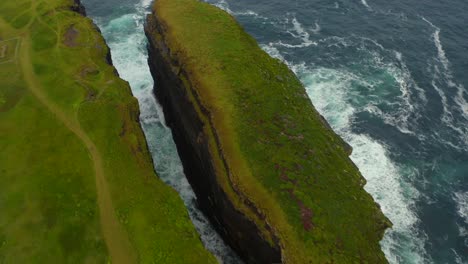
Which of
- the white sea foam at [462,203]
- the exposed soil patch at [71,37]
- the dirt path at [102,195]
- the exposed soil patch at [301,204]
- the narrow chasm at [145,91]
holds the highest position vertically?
the exposed soil patch at [301,204]

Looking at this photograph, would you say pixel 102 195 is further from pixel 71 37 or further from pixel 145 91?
pixel 71 37

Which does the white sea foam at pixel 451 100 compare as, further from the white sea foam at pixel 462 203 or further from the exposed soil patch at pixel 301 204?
the exposed soil patch at pixel 301 204

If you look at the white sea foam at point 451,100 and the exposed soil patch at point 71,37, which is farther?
the exposed soil patch at point 71,37

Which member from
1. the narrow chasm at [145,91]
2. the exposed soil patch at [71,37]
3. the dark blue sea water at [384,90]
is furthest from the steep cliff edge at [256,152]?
the exposed soil patch at [71,37]

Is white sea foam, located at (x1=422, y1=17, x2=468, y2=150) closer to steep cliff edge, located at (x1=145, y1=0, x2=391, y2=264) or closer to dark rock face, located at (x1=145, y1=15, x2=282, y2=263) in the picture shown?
steep cliff edge, located at (x1=145, y1=0, x2=391, y2=264)

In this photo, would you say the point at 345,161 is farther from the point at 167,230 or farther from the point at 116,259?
the point at 116,259

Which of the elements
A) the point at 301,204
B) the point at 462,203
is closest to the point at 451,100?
the point at 462,203
